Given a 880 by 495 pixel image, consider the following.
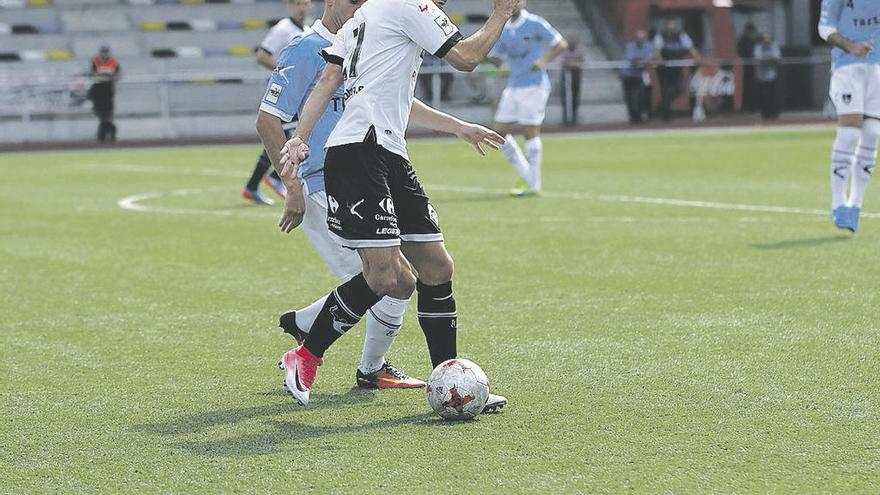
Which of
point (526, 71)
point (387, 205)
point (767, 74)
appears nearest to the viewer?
point (387, 205)

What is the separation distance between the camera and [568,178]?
1881cm

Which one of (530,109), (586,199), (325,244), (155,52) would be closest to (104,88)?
(155,52)

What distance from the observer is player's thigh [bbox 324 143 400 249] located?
5680 mm

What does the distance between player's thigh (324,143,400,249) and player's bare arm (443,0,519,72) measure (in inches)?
19.0

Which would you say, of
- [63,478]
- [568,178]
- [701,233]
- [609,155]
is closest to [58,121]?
[609,155]

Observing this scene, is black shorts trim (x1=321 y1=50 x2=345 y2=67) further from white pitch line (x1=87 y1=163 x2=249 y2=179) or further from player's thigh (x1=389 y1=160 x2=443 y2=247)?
white pitch line (x1=87 y1=163 x2=249 y2=179)

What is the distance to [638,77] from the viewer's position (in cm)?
3341

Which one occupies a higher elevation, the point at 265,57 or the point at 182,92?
the point at 265,57

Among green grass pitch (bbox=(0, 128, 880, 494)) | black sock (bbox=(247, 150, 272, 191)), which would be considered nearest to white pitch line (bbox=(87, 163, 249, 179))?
black sock (bbox=(247, 150, 272, 191))

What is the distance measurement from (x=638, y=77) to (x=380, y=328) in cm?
2787

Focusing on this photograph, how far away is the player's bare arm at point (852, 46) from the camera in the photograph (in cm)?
1127

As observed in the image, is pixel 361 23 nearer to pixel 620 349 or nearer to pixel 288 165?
pixel 288 165

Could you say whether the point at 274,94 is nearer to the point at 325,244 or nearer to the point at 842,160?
the point at 325,244

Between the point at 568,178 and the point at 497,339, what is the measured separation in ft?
37.8
